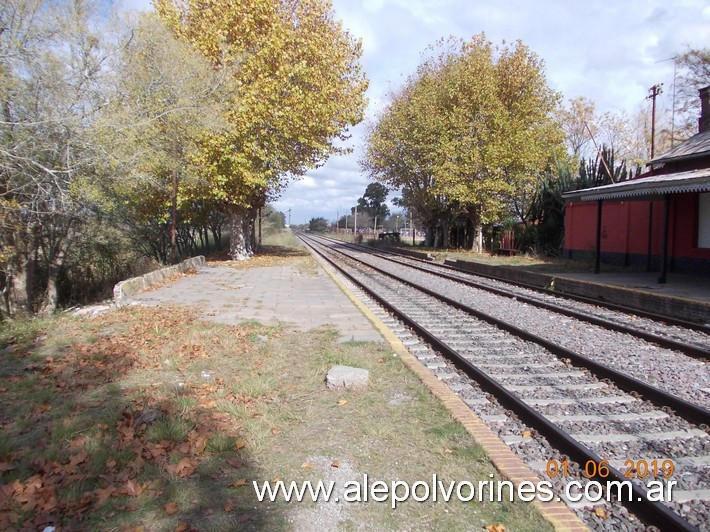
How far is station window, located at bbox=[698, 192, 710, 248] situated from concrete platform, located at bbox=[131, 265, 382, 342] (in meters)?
11.0

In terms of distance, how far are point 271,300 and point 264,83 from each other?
10459 millimetres

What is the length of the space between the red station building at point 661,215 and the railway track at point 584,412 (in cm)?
639

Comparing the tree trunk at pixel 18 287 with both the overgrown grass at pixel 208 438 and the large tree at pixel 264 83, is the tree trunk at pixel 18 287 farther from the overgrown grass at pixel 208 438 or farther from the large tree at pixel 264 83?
the overgrown grass at pixel 208 438

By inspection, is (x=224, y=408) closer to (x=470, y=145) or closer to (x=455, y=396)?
(x=455, y=396)

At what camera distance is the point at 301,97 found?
18969 mm

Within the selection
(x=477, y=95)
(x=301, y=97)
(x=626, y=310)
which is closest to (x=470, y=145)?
(x=477, y=95)

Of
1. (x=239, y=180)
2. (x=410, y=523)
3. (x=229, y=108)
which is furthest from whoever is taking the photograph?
(x=239, y=180)

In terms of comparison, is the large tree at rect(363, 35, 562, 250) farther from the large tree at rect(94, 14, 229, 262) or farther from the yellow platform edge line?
the yellow platform edge line

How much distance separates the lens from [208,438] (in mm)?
3771

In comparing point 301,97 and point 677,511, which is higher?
point 301,97

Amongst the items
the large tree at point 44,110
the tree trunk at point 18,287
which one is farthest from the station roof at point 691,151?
the tree trunk at point 18,287

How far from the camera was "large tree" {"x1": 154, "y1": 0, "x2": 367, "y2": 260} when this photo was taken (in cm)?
1797

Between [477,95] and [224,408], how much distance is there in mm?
27003
